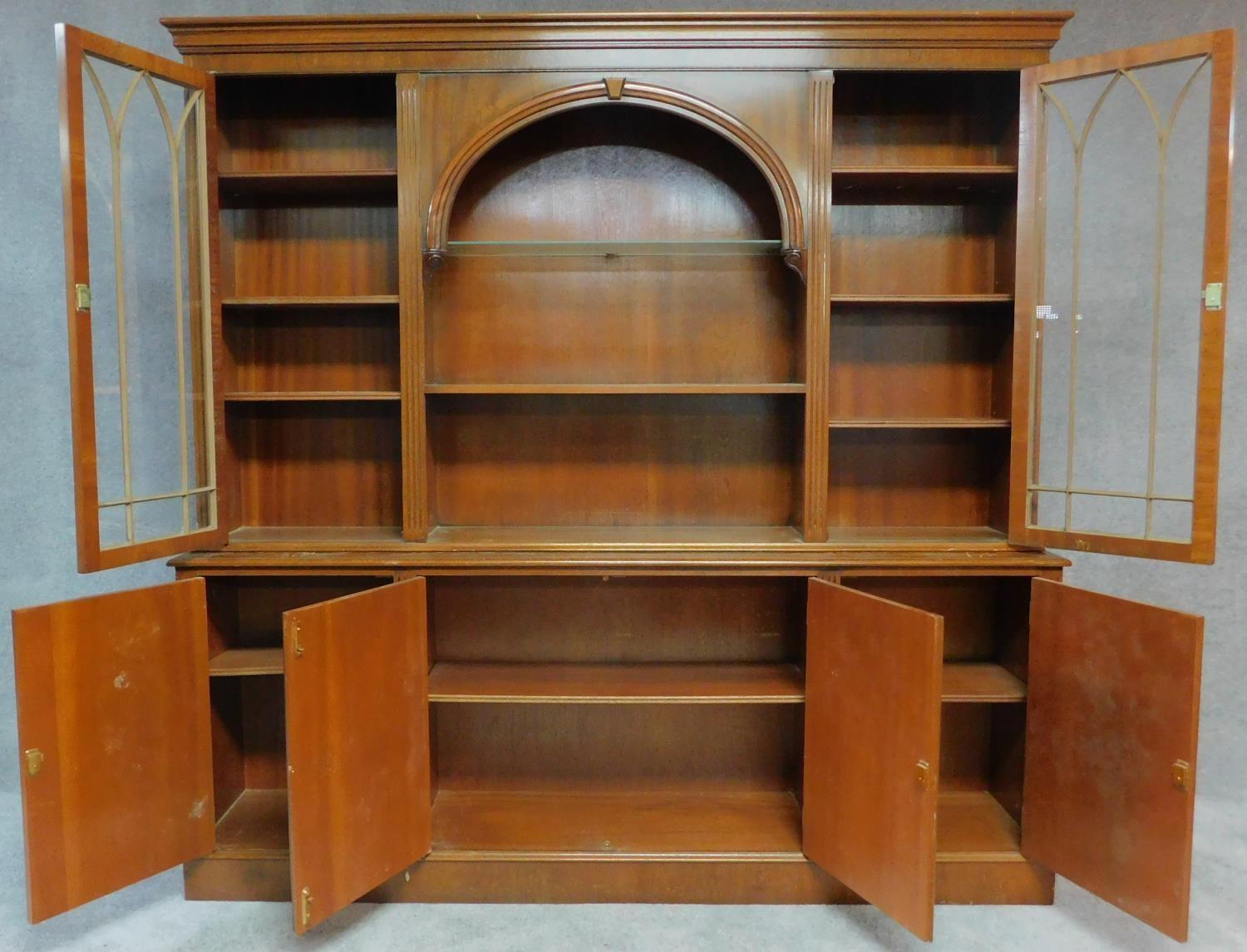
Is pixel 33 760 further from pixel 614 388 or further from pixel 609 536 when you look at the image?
pixel 614 388

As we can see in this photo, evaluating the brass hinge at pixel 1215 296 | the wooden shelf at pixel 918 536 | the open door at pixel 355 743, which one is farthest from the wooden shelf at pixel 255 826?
the brass hinge at pixel 1215 296

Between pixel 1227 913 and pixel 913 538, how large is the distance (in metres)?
1.23

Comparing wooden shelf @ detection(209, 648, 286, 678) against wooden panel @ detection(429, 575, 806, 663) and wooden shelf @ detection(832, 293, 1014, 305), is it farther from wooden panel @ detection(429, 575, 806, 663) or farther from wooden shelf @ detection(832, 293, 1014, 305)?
wooden shelf @ detection(832, 293, 1014, 305)

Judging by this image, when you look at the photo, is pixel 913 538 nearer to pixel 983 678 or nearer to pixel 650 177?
pixel 983 678

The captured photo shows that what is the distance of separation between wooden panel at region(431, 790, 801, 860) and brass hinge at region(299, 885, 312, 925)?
1.26 ft

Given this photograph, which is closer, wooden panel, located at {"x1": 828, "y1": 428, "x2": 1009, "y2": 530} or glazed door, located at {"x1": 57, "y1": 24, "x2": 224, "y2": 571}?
glazed door, located at {"x1": 57, "y1": 24, "x2": 224, "y2": 571}

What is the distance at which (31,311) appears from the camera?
236 centimetres

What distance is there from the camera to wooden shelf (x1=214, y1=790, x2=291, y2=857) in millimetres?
1976

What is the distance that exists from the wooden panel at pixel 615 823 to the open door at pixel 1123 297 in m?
1.06

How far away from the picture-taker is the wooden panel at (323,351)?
7.30 ft

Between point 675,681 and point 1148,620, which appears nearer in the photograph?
point 1148,620

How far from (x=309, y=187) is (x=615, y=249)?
0.88m

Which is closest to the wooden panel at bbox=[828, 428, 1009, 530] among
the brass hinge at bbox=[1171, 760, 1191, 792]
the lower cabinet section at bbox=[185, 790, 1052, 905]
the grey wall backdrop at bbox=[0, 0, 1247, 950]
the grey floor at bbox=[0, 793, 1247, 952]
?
the grey wall backdrop at bbox=[0, 0, 1247, 950]

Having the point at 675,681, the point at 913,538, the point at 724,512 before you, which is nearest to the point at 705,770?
the point at 675,681
